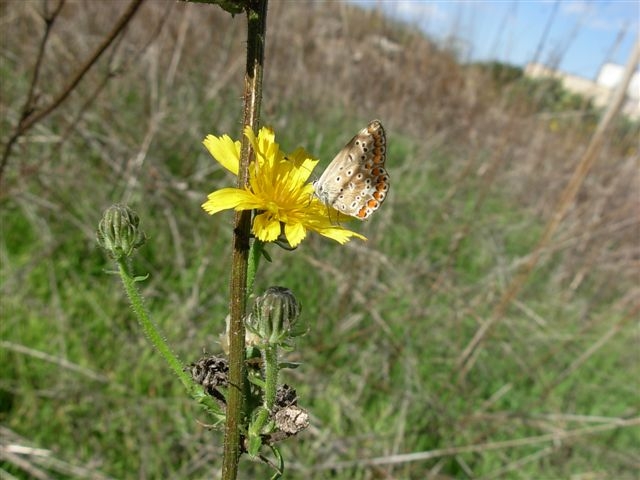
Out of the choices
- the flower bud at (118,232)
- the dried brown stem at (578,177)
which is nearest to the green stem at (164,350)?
the flower bud at (118,232)

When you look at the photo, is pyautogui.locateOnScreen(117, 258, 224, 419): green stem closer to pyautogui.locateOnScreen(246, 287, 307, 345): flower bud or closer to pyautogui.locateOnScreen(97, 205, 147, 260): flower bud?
pyautogui.locateOnScreen(97, 205, 147, 260): flower bud

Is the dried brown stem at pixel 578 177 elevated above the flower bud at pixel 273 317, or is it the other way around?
the dried brown stem at pixel 578 177

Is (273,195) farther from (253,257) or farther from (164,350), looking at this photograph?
(164,350)

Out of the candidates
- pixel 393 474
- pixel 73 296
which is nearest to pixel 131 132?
pixel 73 296

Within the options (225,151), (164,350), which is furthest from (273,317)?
(225,151)

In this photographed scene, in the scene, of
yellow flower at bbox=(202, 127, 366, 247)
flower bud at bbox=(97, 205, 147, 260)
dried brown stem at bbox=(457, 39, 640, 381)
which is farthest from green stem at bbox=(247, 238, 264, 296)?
dried brown stem at bbox=(457, 39, 640, 381)

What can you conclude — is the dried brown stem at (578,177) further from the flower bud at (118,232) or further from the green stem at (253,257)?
the flower bud at (118,232)
